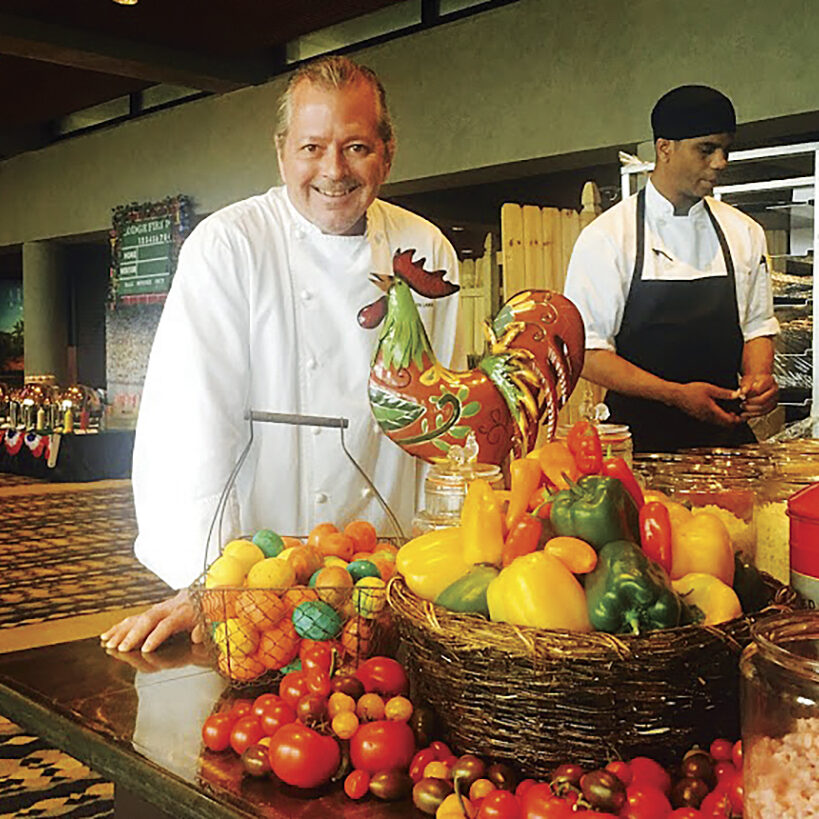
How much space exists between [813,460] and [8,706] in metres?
1.07

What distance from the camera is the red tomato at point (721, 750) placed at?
0.93 metres

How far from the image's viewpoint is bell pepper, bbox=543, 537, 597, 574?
0.96 meters

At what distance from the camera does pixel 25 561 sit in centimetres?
473

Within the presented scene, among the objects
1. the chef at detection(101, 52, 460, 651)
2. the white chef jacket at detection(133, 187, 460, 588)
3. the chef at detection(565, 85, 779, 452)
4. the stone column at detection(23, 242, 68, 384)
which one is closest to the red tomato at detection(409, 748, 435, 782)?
the chef at detection(101, 52, 460, 651)

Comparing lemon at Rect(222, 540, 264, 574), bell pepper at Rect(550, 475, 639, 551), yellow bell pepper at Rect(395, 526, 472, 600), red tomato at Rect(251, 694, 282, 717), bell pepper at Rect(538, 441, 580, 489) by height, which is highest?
bell pepper at Rect(538, 441, 580, 489)

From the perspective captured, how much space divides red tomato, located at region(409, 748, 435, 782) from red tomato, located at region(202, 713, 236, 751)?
0.63 ft

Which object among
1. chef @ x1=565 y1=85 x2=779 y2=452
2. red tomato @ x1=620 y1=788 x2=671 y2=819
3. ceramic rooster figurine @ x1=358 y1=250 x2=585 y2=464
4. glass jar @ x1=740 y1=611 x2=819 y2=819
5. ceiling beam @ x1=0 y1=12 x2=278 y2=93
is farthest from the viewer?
ceiling beam @ x1=0 y1=12 x2=278 y2=93

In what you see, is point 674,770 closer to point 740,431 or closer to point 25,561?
point 740,431

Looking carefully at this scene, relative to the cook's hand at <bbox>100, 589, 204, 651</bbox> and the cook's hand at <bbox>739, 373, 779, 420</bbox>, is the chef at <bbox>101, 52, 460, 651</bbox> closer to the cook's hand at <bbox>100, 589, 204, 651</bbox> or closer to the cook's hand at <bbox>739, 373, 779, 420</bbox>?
the cook's hand at <bbox>100, 589, 204, 651</bbox>

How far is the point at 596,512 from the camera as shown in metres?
0.99

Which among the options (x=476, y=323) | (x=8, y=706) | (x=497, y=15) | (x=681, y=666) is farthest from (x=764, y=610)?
(x=476, y=323)

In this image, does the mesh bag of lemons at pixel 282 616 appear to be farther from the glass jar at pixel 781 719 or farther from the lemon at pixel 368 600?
the glass jar at pixel 781 719

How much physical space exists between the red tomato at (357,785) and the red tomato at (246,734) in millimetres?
117

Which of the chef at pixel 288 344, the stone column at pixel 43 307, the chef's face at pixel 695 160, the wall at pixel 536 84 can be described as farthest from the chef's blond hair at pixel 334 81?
the stone column at pixel 43 307
